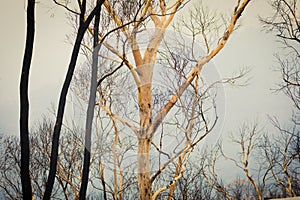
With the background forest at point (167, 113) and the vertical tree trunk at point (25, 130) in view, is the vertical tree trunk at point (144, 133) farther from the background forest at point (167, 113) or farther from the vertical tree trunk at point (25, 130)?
the vertical tree trunk at point (25, 130)

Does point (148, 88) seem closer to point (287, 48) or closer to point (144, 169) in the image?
point (144, 169)

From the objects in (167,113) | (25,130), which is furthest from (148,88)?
(25,130)

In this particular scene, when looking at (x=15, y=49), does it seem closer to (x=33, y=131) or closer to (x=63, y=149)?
(x=33, y=131)

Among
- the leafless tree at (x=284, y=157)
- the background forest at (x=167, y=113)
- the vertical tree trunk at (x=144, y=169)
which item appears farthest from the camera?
the leafless tree at (x=284, y=157)

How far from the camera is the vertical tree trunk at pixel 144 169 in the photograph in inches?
98.9

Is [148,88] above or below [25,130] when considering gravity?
above

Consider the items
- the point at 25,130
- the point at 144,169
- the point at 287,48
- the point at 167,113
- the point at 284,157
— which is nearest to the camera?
the point at 25,130

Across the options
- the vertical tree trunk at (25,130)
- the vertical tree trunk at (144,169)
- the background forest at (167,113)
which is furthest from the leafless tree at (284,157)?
the vertical tree trunk at (25,130)

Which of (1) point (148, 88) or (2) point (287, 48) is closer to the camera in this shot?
(1) point (148, 88)

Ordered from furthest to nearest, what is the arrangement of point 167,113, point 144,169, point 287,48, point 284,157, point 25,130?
point 287,48
point 284,157
point 167,113
point 144,169
point 25,130

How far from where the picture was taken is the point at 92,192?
2.97 metres

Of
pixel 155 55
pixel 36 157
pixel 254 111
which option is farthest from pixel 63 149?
pixel 254 111

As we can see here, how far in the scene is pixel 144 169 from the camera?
2.55 m

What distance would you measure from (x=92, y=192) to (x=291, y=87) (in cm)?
213
